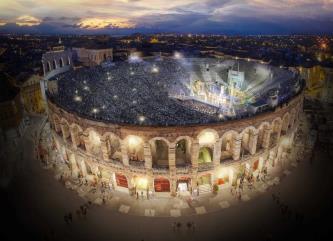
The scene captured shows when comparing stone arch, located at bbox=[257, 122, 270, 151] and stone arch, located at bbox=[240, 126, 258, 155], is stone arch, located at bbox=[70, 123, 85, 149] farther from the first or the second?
stone arch, located at bbox=[257, 122, 270, 151]

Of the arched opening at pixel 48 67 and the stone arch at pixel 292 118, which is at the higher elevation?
the arched opening at pixel 48 67

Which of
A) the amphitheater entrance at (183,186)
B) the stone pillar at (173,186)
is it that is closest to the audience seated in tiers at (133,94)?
the stone pillar at (173,186)

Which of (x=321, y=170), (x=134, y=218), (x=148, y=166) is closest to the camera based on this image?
(x=134, y=218)

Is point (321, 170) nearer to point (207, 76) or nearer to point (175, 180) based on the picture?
point (175, 180)

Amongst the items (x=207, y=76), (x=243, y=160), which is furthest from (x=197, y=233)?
(x=207, y=76)

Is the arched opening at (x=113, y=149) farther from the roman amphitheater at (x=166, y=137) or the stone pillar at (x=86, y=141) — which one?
the stone pillar at (x=86, y=141)

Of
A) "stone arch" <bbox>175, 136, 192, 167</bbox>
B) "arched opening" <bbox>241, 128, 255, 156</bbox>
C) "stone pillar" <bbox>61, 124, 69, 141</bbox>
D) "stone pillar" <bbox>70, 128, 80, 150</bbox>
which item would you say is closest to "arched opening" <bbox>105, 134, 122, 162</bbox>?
"stone pillar" <bbox>70, 128, 80, 150</bbox>

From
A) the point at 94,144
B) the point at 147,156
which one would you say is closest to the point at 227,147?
the point at 147,156

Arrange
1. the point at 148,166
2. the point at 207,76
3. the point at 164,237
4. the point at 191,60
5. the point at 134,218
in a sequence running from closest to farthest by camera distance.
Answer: the point at 164,237, the point at 134,218, the point at 148,166, the point at 207,76, the point at 191,60
